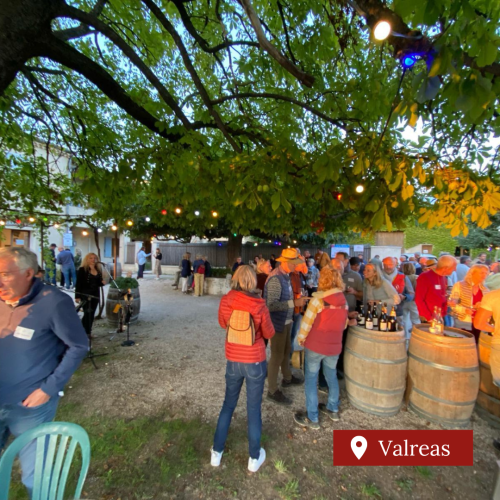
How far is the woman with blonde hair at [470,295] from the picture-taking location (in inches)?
A: 172

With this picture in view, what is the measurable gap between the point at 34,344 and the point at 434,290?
5371 millimetres

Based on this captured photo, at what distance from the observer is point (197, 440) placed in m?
2.80

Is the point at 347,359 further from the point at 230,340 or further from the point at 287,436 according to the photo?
the point at 230,340

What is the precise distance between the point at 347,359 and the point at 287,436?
1236 millimetres

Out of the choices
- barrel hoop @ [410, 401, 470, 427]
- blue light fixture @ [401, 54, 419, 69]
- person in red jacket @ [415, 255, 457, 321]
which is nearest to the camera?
blue light fixture @ [401, 54, 419, 69]

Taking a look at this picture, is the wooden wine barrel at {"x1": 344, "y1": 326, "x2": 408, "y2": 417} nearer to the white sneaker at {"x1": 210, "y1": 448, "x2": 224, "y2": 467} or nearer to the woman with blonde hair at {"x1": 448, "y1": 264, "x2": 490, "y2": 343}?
the white sneaker at {"x1": 210, "y1": 448, "x2": 224, "y2": 467}

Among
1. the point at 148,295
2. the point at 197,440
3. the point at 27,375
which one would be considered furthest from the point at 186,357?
the point at 148,295

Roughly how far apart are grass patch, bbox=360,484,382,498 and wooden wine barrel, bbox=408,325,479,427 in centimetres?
135

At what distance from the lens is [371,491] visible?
7.34 feet

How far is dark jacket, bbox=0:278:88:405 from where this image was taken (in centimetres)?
181

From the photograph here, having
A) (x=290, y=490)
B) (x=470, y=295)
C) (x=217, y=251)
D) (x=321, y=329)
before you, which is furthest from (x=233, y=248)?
(x=290, y=490)

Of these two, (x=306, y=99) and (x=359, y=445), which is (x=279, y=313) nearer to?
(x=359, y=445)

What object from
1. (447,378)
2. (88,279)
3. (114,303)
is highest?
(88,279)

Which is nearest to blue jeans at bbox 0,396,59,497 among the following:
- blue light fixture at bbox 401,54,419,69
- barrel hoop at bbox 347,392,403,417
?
barrel hoop at bbox 347,392,403,417
